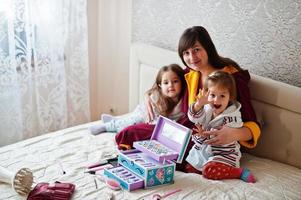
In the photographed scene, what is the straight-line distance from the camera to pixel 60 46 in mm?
2723

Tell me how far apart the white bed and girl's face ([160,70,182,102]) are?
1.23ft

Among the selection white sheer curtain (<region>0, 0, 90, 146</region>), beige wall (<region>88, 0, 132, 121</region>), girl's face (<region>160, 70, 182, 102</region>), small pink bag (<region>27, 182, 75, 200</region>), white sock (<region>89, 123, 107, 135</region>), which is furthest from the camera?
beige wall (<region>88, 0, 132, 121</region>)

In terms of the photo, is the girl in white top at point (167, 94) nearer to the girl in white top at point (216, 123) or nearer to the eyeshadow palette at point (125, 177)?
the girl in white top at point (216, 123)

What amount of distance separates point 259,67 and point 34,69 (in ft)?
4.39

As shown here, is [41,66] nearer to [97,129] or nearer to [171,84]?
[97,129]

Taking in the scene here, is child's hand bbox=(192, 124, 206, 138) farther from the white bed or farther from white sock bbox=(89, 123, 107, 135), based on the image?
white sock bbox=(89, 123, 107, 135)

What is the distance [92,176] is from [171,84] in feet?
2.15

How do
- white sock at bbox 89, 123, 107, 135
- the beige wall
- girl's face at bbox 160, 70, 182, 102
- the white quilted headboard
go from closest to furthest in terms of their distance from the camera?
the white quilted headboard < girl's face at bbox 160, 70, 182, 102 < white sock at bbox 89, 123, 107, 135 < the beige wall

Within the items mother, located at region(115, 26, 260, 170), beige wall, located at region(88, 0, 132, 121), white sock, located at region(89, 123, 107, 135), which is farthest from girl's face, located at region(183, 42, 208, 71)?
beige wall, located at region(88, 0, 132, 121)

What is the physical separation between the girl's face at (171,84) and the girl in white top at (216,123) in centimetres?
29

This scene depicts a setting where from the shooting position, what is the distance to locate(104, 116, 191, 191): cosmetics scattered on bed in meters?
1.76

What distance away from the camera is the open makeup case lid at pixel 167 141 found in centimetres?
189

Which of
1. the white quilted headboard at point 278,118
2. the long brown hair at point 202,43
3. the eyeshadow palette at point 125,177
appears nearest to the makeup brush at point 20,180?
the eyeshadow palette at point 125,177

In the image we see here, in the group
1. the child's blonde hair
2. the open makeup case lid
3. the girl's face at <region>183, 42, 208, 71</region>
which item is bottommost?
the open makeup case lid
